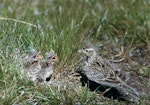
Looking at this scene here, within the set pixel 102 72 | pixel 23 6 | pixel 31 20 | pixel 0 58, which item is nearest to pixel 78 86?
pixel 102 72

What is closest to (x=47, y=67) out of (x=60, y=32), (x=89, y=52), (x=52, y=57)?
(x=52, y=57)

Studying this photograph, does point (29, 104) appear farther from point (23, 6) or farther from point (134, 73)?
point (23, 6)

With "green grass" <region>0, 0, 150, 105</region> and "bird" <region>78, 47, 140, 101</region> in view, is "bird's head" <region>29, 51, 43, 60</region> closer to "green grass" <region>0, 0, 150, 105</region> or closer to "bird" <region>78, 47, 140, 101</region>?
"green grass" <region>0, 0, 150, 105</region>

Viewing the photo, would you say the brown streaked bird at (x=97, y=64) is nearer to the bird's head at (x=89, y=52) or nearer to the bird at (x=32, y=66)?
the bird's head at (x=89, y=52)

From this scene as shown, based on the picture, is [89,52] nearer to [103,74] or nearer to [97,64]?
[97,64]

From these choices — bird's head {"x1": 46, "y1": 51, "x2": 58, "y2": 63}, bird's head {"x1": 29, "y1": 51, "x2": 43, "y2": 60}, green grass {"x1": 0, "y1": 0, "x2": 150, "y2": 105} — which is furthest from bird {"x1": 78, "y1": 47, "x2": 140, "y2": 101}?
bird's head {"x1": 29, "y1": 51, "x2": 43, "y2": 60}
